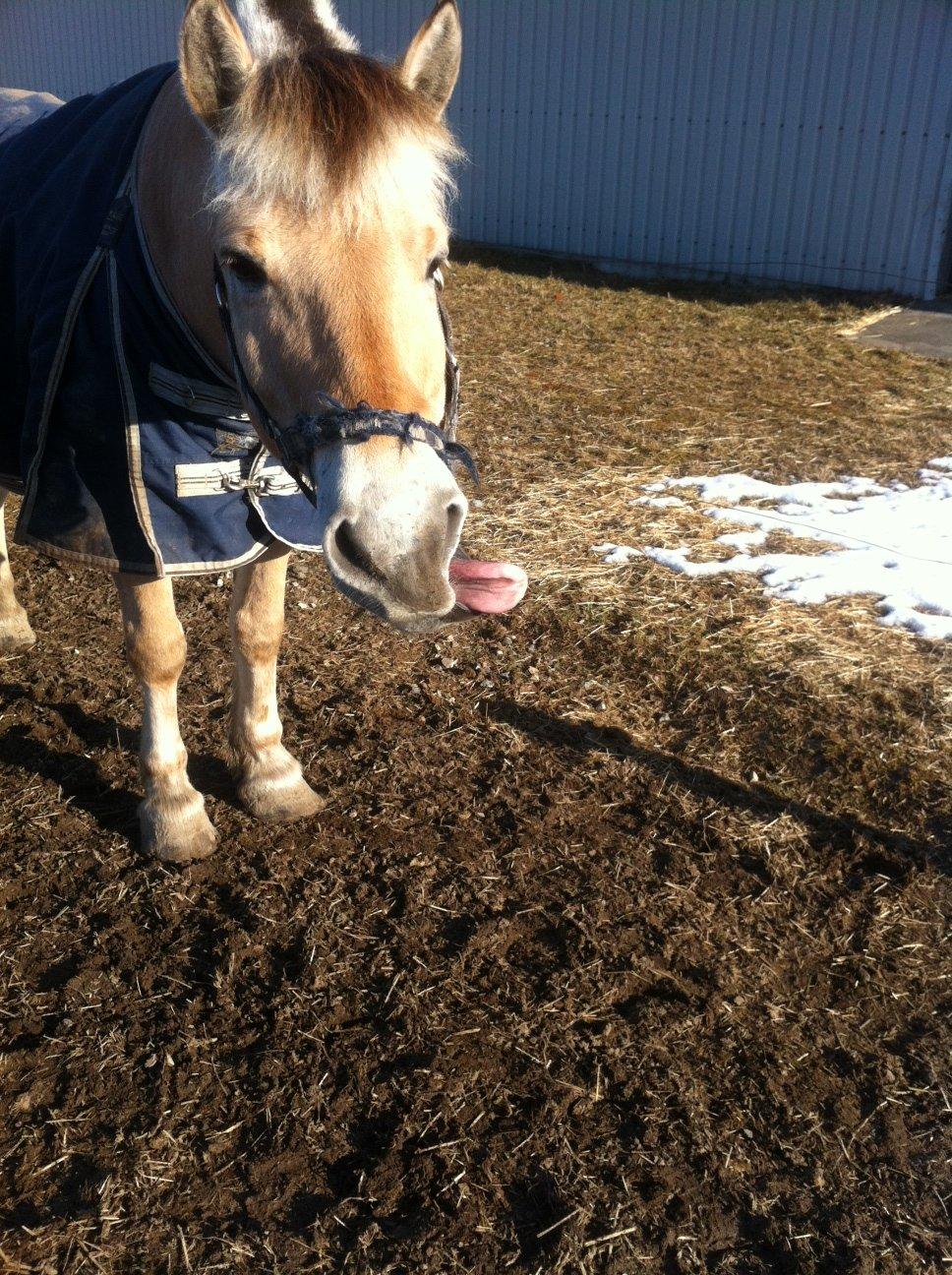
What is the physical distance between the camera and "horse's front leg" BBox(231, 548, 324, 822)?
2.98 meters

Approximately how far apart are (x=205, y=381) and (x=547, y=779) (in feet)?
5.14

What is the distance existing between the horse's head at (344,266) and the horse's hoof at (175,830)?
1288 millimetres

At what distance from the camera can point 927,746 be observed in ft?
10.9

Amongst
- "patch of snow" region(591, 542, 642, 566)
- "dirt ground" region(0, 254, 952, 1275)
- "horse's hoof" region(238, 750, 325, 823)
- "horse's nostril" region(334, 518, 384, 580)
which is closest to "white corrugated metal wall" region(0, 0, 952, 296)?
"patch of snow" region(591, 542, 642, 566)

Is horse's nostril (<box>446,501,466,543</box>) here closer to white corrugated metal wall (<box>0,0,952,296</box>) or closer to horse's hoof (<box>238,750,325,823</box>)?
horse's hoof (<box>238,750,325,823</box>)

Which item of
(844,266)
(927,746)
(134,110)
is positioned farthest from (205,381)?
(844,266)

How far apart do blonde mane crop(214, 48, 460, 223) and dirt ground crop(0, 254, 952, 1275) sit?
169 cm

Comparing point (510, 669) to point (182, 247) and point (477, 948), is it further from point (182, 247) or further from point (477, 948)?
point (182, 247)

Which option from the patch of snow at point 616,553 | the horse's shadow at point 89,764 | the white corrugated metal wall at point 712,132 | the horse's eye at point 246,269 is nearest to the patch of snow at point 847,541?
the patch of snow at point 616,553

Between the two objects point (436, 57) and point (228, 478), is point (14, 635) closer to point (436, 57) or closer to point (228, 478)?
point (228, 478)

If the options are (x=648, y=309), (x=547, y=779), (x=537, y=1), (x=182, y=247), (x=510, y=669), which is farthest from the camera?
(x=537, y=1)

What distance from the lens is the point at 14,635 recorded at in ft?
12.9

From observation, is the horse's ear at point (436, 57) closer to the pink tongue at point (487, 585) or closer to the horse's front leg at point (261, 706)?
the pink tongue at point (487, 585)

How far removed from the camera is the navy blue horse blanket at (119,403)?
7.66 ft
